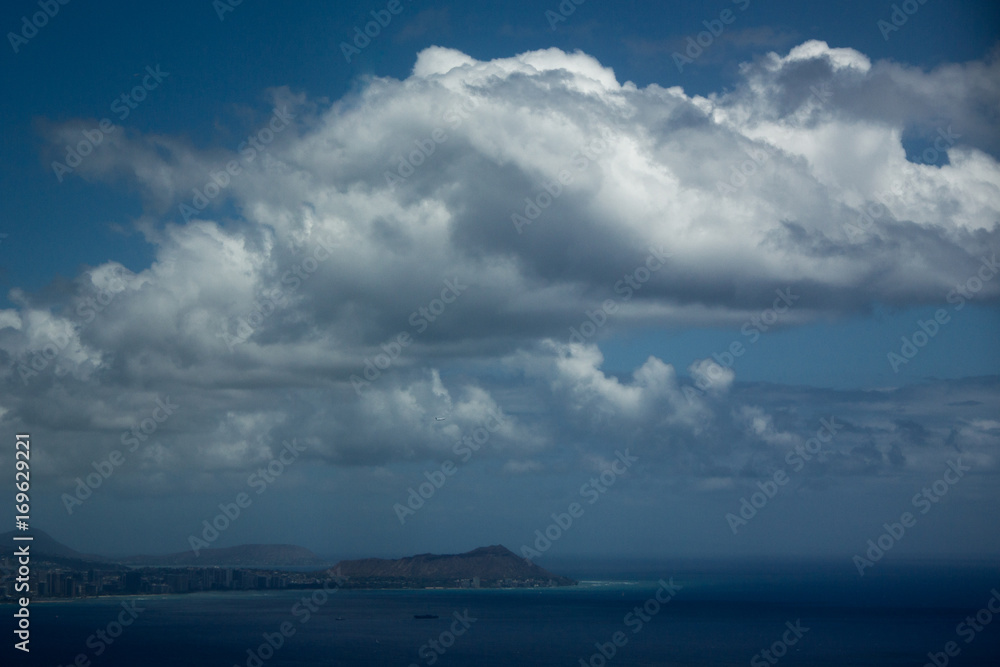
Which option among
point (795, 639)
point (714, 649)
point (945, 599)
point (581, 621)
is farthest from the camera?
point (945, 599)

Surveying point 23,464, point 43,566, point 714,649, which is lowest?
point 714,649

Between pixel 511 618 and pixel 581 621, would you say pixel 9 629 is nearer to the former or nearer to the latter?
pixel 511 618

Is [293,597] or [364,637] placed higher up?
[293,597]

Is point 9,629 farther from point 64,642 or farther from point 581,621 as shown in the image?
point 581,621

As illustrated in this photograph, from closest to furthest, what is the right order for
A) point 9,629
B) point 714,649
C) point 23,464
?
point 23,464 → point 714,649 → point 9,629

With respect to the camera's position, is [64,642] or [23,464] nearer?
[23,464]

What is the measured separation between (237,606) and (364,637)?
2137 inches

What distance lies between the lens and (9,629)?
4254 inches

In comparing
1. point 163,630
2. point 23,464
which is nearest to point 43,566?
point 163,630

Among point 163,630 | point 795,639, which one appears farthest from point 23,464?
point 795,639

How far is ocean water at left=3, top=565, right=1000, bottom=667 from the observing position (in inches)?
3250

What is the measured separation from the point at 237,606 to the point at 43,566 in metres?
37.5

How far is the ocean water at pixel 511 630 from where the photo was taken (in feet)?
271

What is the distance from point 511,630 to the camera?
10762 centimetres
